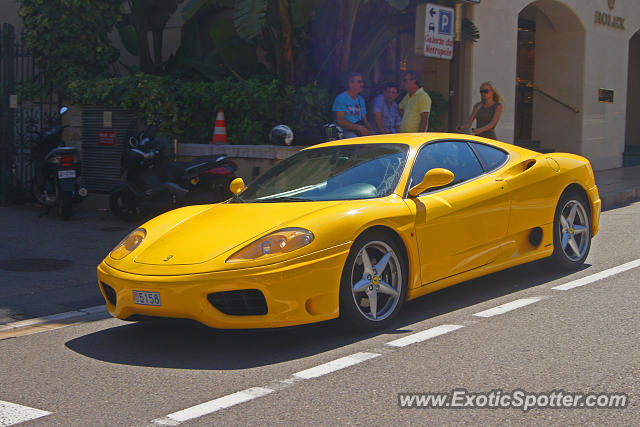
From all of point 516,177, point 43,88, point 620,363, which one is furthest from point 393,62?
point 620,363

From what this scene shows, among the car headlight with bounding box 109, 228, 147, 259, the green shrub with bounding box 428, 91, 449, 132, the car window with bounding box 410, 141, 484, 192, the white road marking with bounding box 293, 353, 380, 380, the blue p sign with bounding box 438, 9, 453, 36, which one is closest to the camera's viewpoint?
the white road marking with bounding box 293, 353, 380, 380

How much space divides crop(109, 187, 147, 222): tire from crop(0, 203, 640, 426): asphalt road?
502 centimetres

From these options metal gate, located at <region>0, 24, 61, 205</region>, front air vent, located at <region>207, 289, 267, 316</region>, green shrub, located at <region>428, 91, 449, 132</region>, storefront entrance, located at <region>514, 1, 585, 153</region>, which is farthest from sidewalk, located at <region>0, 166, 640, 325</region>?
storefront entrance, located at <region>514, 1, 585, 153</region>

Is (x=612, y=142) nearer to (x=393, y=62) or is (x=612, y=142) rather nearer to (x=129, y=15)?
(x=393, y=62)

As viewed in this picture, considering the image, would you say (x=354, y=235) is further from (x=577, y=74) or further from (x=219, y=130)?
(x=577, y=74)

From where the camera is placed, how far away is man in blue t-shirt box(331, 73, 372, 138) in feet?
40.0

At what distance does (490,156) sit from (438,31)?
703 centimetres

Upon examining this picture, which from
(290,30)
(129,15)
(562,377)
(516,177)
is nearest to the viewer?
(562,377)

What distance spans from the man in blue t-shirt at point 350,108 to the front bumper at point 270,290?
6992mm

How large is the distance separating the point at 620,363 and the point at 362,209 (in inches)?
73.3

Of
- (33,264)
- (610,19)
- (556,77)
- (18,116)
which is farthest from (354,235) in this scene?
(610,19)

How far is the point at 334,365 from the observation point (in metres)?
4.88

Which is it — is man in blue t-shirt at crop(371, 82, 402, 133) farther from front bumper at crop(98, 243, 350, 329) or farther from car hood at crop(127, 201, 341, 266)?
front bumper at crop(98, 243, 350, 329)

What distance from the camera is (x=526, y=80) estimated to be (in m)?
21.1
